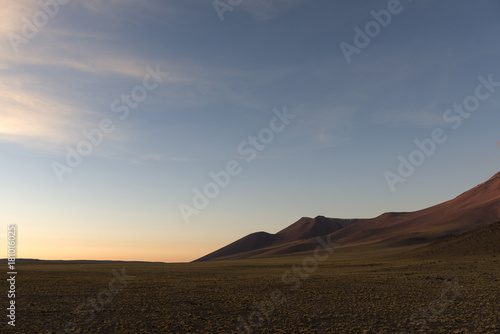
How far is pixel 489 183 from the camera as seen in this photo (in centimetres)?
19700

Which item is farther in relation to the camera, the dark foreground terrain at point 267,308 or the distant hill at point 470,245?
the distant hill at point 470,245

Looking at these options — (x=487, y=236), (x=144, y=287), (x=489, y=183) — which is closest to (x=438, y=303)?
(x=144, y=287)

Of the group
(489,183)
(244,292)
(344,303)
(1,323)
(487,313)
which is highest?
(489,183)

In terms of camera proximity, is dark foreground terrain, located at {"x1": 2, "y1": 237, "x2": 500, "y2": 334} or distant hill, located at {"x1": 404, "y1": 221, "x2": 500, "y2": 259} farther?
distant hill, located at {"x1": 404, "y1": 221, "x2": 500, "y2": 259}

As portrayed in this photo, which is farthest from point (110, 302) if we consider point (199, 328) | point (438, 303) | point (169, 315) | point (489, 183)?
point (489, 183)

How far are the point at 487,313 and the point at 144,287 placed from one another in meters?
22.7

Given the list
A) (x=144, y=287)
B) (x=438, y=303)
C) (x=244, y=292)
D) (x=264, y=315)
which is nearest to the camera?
(x=264, y=315)

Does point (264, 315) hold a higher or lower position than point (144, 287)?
lower

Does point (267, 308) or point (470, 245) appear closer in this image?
point (267, 308)

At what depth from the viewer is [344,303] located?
21.5 m

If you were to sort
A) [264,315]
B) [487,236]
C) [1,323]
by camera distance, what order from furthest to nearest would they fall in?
[487,236] → [264,315] → [1,323]

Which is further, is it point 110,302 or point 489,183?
point 489,183

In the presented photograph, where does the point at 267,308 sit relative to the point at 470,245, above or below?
above

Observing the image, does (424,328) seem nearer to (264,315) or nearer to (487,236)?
(264,315)
